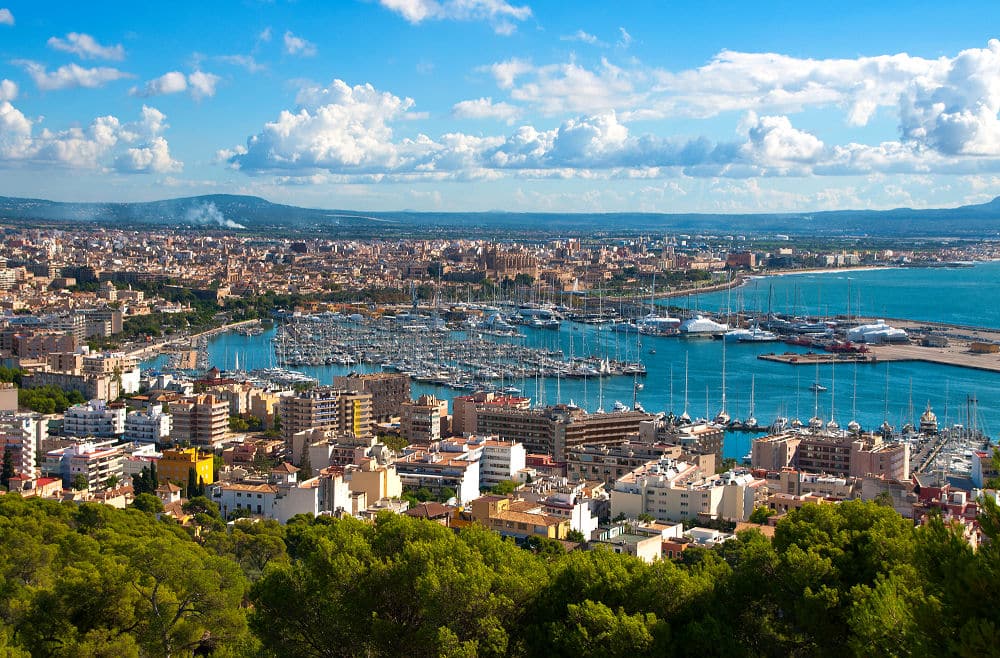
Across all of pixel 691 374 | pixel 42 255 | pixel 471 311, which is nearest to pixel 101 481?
pixel 691 374

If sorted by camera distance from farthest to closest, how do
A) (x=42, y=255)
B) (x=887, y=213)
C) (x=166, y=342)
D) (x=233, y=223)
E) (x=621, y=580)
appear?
(x=887, y=213) → (x=233, y=223) → (x=42, y=255) → (x=166, y=342) → (x=621, y=580)

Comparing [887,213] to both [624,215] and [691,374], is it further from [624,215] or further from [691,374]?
[691,374]

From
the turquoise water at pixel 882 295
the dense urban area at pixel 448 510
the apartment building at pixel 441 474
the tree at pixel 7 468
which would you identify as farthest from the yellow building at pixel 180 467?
the turquoise water at pixel 882 295

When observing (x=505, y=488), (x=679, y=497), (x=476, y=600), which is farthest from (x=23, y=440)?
(x=476, y=600)

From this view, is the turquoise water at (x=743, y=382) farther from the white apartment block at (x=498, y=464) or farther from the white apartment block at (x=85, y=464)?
the white apartment block at (x=85, y=464)

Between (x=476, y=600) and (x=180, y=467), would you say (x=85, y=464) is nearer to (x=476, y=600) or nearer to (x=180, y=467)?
(x=180, y=467)
